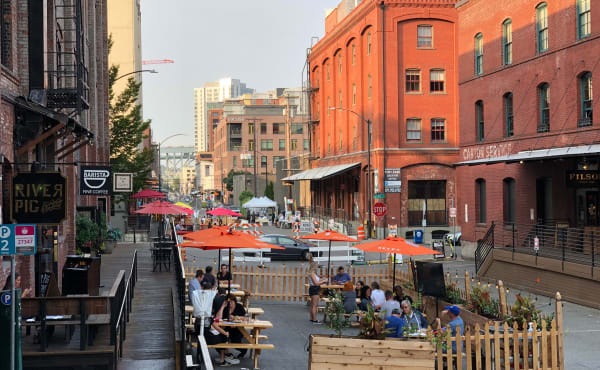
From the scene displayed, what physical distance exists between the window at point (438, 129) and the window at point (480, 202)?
1875 cm

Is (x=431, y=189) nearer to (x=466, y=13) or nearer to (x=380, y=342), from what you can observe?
(x=466, y=13)

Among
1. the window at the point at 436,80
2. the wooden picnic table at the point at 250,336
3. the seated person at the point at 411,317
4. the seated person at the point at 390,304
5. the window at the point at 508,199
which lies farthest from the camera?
the window at the point at 436,80

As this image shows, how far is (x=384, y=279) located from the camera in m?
24.7

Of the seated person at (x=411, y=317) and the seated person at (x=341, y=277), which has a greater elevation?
the seated person at (x=341, y=277)

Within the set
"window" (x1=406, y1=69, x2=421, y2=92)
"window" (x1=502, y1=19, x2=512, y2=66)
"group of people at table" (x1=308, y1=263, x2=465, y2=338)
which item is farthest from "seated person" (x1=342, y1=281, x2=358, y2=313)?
"window" (x1=406, y1=69, x2=421, y2=92)

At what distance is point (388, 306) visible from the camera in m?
17.0

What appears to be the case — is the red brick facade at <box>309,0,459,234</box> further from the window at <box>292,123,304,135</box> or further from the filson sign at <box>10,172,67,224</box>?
the window at <box>292,123,304,135</box>

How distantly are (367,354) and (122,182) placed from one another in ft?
89.1

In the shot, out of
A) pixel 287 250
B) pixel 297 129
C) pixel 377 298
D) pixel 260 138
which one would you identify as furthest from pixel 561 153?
pixel 260 138

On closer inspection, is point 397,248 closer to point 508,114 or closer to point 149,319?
point 149,319

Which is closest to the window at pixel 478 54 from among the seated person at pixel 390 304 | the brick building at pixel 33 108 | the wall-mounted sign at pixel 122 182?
the wall-mounted sign at pixel 122 182

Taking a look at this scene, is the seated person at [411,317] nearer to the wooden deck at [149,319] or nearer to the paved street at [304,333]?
the paved street at [304,333]

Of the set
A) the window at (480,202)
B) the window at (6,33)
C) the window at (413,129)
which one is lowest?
the window at (480,202)

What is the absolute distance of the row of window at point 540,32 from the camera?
27.4 metres
